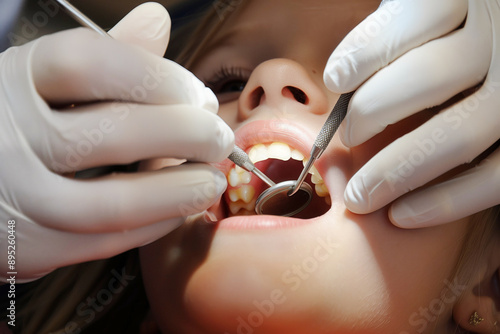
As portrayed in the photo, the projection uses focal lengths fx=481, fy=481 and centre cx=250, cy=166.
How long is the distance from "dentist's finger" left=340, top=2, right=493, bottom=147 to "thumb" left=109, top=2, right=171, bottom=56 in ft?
1.38

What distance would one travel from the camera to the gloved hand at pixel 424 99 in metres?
0.82

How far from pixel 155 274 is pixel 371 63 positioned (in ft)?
1.96

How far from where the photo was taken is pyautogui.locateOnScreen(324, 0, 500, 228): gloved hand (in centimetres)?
82

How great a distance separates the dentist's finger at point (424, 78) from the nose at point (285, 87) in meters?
0.19

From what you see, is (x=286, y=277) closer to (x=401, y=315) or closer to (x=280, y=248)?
(x=280, y=248)

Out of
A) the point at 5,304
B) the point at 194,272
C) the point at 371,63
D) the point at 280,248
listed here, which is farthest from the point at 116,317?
the point at 371,63

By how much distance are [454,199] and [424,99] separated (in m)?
0.19

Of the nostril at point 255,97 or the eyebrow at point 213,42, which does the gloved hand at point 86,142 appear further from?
the eyebrow at point 213,42

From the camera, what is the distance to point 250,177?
1124mm

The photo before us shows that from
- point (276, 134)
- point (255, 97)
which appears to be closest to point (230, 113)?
point (255, 97)

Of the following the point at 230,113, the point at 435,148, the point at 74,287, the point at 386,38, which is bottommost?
the point at 74,287

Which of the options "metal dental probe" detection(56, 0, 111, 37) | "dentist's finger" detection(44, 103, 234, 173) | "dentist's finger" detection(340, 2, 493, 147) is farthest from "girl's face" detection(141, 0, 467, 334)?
"metal dental probe" detection(56, 0, 111, 37)

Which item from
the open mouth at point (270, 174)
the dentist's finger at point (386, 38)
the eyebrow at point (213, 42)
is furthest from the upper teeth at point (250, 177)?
the eyebrow at point (213, 42)

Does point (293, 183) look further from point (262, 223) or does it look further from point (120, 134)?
point (120, 134)
